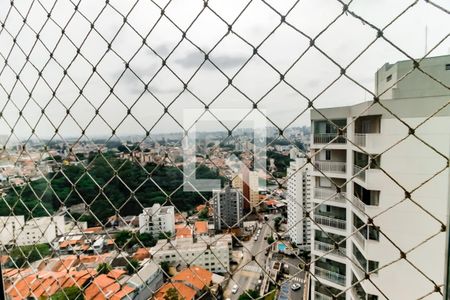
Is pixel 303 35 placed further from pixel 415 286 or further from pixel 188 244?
pixel 415 286

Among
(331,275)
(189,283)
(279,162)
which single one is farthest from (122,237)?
(331,275)

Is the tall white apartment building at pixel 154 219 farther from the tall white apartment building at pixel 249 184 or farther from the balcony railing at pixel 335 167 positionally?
the balcony railing at pixel 335 167

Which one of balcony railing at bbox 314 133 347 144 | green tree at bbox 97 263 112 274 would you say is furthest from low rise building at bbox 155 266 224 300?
balcony railing at bbox 314 133 347 144

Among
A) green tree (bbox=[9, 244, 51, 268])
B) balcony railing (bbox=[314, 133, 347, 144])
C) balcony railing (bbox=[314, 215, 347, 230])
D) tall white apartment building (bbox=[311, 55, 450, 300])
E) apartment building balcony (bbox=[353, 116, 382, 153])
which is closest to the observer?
green tree (bbox=[9, 244, 51, 268])

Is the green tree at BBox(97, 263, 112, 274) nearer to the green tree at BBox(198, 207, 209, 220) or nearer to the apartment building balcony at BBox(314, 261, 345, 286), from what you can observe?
the green tree at BBox(198, 207, 209, 220)

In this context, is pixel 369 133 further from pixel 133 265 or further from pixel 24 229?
pixel 24 229

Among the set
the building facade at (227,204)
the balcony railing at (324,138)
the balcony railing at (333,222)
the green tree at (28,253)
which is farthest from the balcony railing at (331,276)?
the green tree at (28,253)
